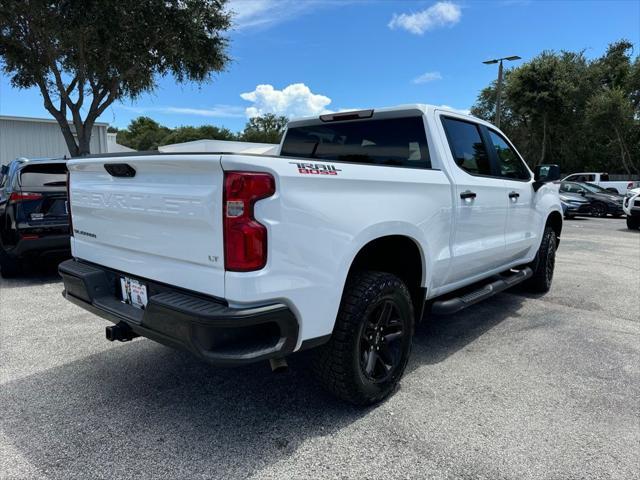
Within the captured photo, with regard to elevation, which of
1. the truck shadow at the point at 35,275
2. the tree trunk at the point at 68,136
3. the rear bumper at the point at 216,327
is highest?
the tree trunk at the point at 68,136

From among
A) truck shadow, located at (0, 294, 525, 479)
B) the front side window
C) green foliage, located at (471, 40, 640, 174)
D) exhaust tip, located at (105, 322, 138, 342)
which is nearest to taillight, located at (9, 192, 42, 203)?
truck shadow, located at (0, 294, 525, 479)

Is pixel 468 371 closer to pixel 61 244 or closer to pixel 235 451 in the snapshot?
pixel 235 451

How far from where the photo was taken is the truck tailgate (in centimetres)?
232

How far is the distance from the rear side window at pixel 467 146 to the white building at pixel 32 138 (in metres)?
23.8

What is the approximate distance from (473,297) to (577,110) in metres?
33.9

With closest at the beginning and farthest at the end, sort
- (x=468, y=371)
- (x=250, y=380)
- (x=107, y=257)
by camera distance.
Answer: (x=107, y=257) < (x=250, y=380) < (x=468, y=371)

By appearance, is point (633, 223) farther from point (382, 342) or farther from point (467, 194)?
point (382, 342)

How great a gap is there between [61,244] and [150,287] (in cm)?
457

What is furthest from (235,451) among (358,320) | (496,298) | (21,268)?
(21,268)

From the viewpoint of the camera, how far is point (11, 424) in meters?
2.86

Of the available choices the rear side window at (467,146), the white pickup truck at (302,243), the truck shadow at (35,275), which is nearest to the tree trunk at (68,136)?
the truck shadow at (35,275)

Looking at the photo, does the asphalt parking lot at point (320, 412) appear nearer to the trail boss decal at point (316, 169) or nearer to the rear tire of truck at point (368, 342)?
the rear tire of truck at point (368, 342)

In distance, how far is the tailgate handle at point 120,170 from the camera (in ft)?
9.15

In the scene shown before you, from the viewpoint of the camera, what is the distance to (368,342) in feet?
9.83
